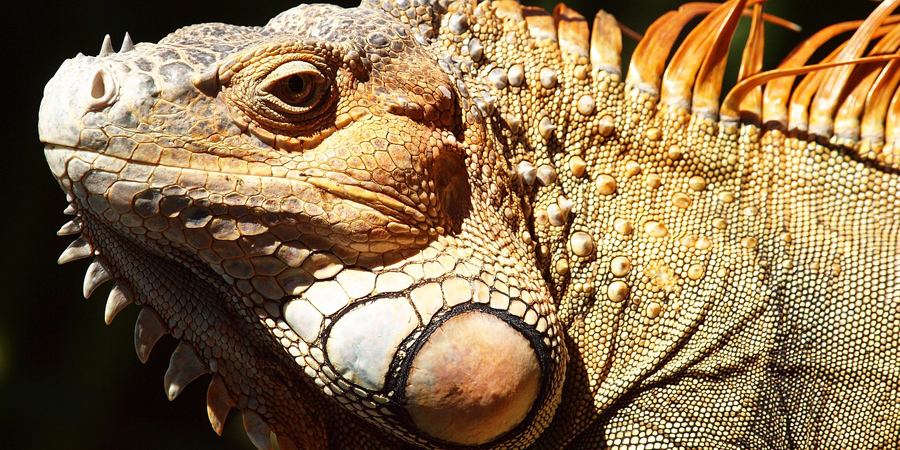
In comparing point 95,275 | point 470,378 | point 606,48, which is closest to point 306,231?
point 470,378

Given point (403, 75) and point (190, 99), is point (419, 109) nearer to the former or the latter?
point (403, 75)

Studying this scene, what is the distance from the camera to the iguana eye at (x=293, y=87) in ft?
4.79

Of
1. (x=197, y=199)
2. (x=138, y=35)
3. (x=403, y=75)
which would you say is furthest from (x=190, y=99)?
(x=138, y=35)

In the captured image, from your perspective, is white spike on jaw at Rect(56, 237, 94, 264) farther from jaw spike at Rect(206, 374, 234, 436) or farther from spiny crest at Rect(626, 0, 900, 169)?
spiny crest at Rect(626, 0, 900, 169)

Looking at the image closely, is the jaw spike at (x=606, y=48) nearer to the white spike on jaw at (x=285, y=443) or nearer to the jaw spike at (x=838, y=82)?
the jaw spike at (x=838, y=82)

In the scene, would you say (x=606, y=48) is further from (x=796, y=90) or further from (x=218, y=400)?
(x=218, y=400)

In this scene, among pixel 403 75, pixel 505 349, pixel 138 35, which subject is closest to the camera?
pixel 505 349

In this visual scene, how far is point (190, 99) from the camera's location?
56.3 inches

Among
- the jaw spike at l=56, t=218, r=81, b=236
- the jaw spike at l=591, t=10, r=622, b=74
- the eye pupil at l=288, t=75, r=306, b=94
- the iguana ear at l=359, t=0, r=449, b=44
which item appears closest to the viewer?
the eye pupil at l=288, t=75, r=306, b=94

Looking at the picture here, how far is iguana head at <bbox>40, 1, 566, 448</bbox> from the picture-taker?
1413 millimetres

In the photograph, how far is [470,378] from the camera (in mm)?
1512

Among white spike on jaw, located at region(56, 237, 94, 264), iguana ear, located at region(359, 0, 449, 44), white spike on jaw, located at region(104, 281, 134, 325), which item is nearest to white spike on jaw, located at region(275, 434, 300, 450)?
white spike on jaw, located at region(104, 281, 134, 325)

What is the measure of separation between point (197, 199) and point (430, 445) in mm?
753

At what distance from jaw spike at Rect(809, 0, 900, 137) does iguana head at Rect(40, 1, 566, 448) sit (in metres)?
0.96
